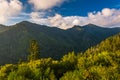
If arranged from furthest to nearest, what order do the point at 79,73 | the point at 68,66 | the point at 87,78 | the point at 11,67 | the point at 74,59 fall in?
the point at 74,59 → the point at 68,66 → the point at 11,67 → the point at 79,73 → the point at 87,78

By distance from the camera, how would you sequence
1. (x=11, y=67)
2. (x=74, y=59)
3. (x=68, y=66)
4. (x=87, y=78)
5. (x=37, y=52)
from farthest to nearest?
(x=37, y=52)
(x=74, y=59)
(x=68, y=66)
(x=11, y=67)
(x=87, y=78)

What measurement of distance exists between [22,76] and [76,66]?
43.5 feet

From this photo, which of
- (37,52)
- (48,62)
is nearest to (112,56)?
(48,62)

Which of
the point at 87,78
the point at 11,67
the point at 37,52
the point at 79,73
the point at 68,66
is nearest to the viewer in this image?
the point at 87,78

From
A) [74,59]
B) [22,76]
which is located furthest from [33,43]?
[22,76]

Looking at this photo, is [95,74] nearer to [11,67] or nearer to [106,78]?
[106,78]

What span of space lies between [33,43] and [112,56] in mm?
112327

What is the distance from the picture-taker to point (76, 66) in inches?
2247

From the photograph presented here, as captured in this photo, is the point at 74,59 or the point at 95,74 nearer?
the point at 95,74

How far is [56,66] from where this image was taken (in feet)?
188

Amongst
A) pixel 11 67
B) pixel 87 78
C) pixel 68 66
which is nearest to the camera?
pixel 87 78

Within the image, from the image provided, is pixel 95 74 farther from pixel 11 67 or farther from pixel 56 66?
pixel 11 67

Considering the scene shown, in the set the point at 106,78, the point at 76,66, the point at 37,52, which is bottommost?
the point at 106,78

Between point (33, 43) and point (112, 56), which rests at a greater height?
point (33, 43)
